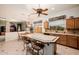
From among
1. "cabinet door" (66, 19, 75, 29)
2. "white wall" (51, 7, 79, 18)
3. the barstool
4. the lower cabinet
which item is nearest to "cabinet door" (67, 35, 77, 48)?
the lower cabinet

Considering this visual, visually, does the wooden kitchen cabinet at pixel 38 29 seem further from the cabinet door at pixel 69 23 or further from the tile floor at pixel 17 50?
the cabinet door at pixel 69 23

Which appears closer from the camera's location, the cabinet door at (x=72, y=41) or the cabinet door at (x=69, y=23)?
the cabinet door at (x=72, y=41)

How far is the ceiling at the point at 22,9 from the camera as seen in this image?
269 centimetres

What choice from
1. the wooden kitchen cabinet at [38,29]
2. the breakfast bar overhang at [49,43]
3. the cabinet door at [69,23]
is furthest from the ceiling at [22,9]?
the breakfast bar overhang at [49,43]

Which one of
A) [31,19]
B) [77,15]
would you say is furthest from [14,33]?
[77,15]

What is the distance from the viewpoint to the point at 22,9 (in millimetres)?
2744

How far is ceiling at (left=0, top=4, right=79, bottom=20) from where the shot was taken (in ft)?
8.84

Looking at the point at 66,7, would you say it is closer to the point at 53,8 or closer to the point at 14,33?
the point at 53,8

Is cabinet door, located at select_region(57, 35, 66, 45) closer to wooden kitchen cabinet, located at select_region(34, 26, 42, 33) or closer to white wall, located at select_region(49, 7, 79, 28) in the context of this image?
white wall, located at select_region(49, 7, 79, 28)

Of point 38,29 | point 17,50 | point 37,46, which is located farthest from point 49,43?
point 17,50
